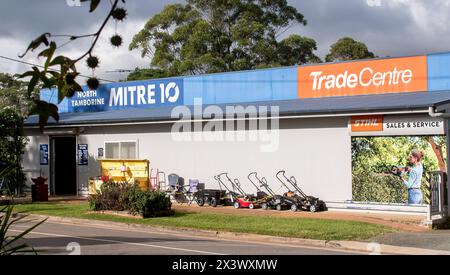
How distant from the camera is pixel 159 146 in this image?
74.6 feet

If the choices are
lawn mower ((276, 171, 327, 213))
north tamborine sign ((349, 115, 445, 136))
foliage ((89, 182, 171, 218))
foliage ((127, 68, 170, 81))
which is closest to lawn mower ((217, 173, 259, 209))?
lawn mower ((276, 171, 327, 213))

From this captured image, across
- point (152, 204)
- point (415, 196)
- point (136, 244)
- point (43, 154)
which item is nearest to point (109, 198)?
point (152, 204)

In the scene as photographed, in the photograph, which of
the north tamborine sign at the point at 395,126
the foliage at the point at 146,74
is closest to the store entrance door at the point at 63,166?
the north tamborine sign at the point at 395,126

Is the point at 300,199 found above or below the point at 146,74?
below

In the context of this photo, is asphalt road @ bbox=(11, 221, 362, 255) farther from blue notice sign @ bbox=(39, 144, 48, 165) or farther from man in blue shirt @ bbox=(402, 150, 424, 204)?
blue notice sign @ bbox=(39, 144, 48, 165)

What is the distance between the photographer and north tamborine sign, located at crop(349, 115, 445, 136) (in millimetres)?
16297

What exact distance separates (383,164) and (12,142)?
1578 cm

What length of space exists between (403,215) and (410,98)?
3.41 metres

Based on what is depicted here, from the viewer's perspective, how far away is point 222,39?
42719mm

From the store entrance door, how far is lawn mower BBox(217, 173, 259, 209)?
939 cm

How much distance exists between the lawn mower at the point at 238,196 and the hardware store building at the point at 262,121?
28 cm

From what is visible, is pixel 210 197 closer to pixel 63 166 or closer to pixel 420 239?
pixel 420 239

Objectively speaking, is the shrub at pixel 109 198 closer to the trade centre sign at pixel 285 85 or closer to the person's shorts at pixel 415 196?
the trade centre sign at pixel 285 85
